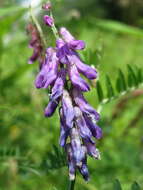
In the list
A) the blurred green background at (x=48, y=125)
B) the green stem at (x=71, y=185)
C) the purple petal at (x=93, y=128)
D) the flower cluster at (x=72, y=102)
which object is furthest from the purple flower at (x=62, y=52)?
the blurred green background at (x=48, y=125)

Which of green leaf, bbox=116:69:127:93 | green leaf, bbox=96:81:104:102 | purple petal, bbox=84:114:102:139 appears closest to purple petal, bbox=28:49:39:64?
green leaf, bbox=96:81:104:102

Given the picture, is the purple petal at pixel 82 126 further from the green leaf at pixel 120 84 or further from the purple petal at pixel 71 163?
the green leaf at pixel 120 84

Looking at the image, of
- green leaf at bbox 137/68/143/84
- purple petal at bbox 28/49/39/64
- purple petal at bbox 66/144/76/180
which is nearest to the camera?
purple petal at bbox 66/144/76/180

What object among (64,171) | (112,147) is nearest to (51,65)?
(64,171)

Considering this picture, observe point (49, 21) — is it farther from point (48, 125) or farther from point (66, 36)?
point (48, 125)

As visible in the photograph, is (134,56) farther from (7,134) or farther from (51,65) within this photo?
(51,65)

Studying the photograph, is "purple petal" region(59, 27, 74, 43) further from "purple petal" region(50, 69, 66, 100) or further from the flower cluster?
"purple petal" region(50, 69, 66, 100)
